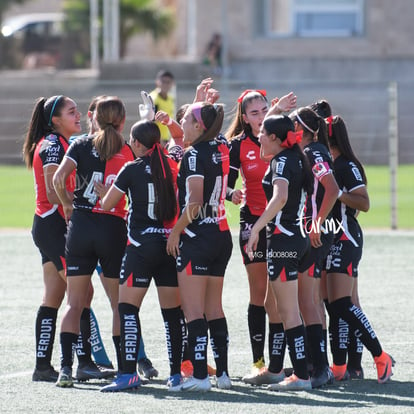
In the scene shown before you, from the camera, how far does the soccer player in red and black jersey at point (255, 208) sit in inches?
297

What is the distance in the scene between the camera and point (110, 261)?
24.1ft

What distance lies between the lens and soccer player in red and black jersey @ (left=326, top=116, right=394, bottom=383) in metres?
7.54

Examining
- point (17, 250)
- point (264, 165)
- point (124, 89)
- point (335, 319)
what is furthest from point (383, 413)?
point (124, 89)

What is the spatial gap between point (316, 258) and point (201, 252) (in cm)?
83

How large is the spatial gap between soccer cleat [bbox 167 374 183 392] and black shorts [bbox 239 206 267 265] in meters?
0.98

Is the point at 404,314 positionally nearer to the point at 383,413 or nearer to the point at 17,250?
the point at 383,413

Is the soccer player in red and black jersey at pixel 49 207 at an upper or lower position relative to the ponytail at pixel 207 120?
lower

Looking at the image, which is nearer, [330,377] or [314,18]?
[330,377]

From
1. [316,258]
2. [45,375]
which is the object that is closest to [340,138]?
[316,258]

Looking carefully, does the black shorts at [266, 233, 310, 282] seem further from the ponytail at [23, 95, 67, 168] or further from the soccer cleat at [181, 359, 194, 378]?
the ponytail at [23, 95, 67, 168]

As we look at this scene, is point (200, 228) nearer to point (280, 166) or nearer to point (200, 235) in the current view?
point (200, 235)

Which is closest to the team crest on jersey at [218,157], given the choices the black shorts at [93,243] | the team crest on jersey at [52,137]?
the black shorts at [93,243]

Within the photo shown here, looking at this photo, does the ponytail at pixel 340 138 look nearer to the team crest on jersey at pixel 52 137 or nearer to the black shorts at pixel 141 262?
the black shorts at pixel 141 262

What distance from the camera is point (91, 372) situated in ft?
25.1
